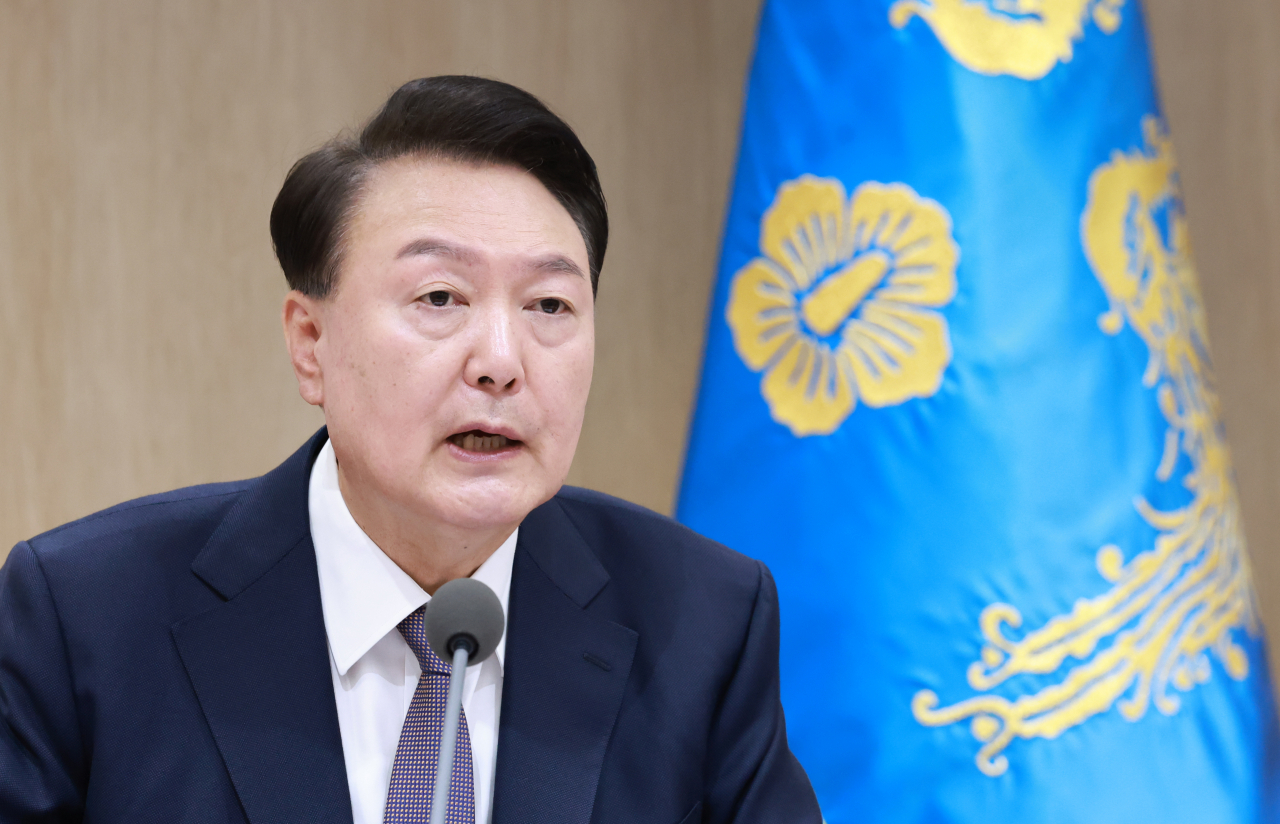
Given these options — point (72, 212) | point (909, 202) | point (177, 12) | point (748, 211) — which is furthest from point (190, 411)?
point (909, 202)

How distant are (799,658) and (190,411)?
110 centimetres

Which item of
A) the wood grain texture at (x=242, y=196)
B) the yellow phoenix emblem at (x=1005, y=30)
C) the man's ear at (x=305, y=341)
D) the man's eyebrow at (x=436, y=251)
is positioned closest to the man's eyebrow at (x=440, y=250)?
the man's eyebrow at (x=436, y=251)

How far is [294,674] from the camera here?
105cm

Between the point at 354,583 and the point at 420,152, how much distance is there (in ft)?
1.39

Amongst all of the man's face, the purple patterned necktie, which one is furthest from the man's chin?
the purple patterned necktie

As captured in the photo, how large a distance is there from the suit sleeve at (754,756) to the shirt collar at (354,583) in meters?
0.25

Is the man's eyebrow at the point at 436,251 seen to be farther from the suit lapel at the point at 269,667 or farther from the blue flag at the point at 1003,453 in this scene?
the blue flag at the point at 1003,453

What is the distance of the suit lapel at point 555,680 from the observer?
1.07m

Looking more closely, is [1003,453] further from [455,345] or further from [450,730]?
[450,730]

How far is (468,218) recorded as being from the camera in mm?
1035

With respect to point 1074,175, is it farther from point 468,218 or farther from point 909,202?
point 468,218

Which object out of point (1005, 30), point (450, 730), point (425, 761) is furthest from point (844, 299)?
point (450, 730)

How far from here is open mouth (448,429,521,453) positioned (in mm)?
1025

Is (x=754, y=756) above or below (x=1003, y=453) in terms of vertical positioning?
below
